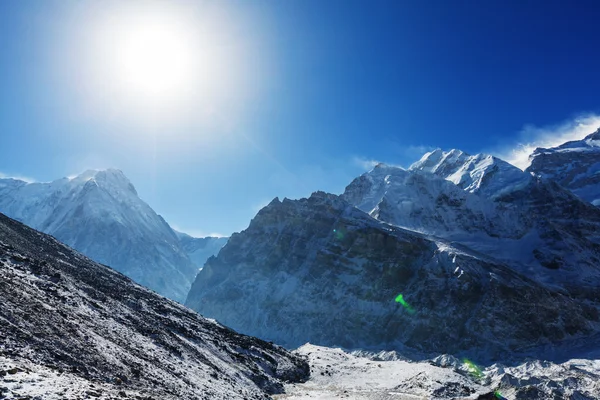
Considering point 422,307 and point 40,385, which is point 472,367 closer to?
point 422,307

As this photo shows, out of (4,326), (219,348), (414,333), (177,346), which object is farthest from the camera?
(414,333)

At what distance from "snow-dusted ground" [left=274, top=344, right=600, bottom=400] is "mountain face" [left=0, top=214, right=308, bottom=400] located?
5.71m

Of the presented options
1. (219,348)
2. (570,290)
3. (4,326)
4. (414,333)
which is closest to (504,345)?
(414,333)

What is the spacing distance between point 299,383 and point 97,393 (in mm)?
51422

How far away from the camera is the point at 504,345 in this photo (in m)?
144

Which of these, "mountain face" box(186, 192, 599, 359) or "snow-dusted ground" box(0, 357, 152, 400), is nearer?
"snow-dusted ground" box(0, 357, 152, 400)

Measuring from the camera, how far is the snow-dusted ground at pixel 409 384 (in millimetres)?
58875

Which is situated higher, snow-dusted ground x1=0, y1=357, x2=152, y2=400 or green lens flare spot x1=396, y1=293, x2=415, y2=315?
green lens flare spot x1=396, y1=293, x2=415, y2=315

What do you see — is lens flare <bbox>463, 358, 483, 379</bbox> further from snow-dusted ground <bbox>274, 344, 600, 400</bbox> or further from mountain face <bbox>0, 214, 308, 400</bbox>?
mountain face <bbox>0, 214, 308, 400</bbox>

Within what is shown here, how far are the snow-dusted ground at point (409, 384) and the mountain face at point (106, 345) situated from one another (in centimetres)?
571

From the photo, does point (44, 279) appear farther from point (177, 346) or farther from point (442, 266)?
point (442, 266)

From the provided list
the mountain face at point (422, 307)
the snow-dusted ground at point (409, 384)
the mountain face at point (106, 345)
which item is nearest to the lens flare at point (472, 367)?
the mountain face at point (422, 307)

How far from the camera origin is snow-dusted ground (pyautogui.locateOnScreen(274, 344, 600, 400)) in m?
58.9

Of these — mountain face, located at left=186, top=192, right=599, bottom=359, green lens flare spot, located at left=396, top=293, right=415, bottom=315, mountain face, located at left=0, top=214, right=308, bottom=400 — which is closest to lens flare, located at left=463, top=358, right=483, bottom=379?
mountain face, located at left=186, top=192, right=599, bottom=359
